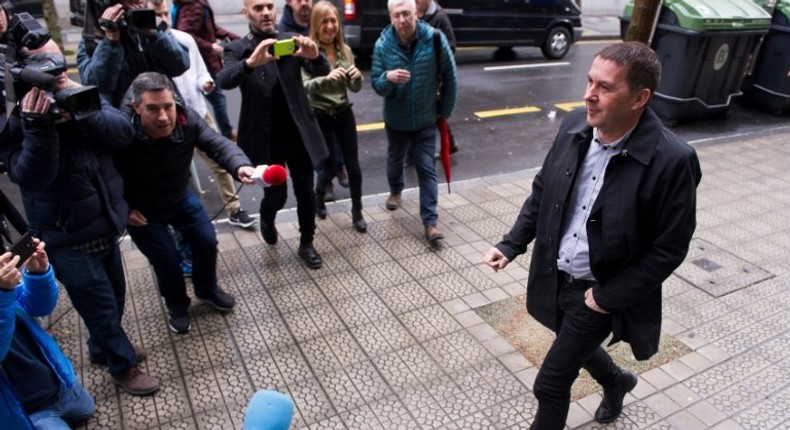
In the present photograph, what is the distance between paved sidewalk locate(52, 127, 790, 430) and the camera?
312 centimetres

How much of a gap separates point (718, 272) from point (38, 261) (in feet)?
14.9

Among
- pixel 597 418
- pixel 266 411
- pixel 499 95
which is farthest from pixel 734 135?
pixel 266 411

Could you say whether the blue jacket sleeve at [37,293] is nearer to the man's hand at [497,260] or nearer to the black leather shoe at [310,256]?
the man's hand at [497,260]

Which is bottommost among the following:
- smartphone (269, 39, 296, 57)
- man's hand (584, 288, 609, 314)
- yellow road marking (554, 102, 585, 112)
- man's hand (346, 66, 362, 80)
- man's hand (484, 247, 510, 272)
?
yellow road marking (554, 102, 585, 112)

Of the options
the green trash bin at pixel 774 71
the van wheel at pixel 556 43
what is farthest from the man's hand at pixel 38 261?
the van wheel at pixel 556 43

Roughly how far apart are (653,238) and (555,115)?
23.2 feet

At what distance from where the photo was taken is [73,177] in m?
2.75

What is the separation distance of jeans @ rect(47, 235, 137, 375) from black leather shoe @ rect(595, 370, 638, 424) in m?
2.49

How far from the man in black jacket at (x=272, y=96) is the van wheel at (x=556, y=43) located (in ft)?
32.0

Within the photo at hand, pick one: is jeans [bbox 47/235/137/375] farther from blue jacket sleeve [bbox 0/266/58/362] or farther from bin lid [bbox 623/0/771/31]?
bin lid [bbox 623/0/771/31]

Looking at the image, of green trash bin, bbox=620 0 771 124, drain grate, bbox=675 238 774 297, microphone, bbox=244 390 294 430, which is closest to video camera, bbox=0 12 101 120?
microphone, bbox=244 390 294 430

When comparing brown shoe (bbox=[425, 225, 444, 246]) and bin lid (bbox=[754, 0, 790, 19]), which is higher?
bin lid (bbox=[754, 0, 790, 19])

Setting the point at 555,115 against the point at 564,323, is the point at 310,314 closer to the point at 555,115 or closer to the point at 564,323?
the point at 564,323

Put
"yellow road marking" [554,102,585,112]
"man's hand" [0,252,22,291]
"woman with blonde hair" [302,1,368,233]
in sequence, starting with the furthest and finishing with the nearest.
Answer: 1. "yellow road marking" [554,102,585,112]
2. "woman with blonde hair" [302,1,368,233]
3. "man's hand" [0,252,22,291]
